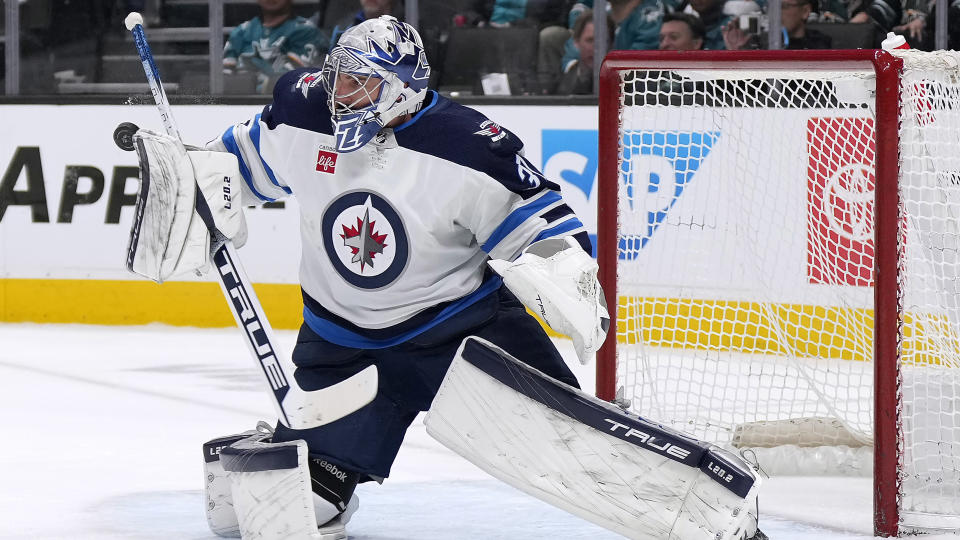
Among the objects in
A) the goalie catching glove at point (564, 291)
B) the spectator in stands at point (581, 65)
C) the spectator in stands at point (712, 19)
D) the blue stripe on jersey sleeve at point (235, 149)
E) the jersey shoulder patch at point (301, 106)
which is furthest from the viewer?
the spectator in stands at point (581, 65)

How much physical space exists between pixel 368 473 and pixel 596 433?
454 mm

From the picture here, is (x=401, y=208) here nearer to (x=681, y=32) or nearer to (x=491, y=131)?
(x=491, y=131)

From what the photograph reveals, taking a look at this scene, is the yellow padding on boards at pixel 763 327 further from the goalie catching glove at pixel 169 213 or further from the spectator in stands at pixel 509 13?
the spectator in stands at pixel 509 13

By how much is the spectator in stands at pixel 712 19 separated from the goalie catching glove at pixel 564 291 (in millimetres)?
3072

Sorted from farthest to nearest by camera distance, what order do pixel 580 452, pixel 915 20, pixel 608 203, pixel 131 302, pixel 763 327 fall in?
pixel 131 302, pixel 915 20, pixel 763 327, pixel 608 203, pixel 580 452

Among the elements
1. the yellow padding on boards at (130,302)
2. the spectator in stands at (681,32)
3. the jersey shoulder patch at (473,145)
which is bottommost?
the yellow padding on boards at (130,302)

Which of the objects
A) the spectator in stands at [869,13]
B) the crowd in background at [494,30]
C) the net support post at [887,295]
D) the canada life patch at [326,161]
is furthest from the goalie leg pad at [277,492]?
the spectator in stands at [869,13]

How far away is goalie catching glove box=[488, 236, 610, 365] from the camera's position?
2258 millimetres

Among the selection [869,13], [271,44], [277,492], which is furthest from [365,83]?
[271,44]

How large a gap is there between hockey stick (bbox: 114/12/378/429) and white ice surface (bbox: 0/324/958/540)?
289 mm

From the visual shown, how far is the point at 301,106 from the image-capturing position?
2.60 m

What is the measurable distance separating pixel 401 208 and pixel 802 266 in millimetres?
2002

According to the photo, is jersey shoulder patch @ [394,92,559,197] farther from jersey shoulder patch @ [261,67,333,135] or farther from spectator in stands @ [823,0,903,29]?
spectator in stands @ [823,0,903,29]

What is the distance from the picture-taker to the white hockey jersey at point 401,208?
2463mm
